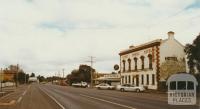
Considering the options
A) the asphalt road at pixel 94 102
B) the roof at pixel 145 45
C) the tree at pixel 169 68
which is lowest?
the asphalt road at pixel 94 102

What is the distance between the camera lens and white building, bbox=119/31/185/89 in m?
70.2

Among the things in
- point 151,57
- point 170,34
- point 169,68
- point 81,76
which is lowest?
point 169,68

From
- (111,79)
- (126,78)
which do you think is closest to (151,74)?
(126,78)

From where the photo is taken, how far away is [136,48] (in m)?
80.1

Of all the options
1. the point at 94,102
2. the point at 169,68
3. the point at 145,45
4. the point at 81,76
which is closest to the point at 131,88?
the point at 169,68

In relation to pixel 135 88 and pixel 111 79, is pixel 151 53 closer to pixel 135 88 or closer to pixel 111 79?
pixel 135 88

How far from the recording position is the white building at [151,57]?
2763 inches

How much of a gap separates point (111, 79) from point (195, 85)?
Result: 2393 inches

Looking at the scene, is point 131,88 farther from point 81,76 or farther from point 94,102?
point 81,76

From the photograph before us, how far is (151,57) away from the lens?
72938 mm

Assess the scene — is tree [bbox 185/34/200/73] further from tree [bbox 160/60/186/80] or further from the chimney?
the chimney

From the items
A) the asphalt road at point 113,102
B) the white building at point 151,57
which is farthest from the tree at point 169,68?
the asphalt road at point 113,102

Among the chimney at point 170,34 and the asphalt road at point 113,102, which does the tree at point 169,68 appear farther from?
the asphalt road at point 113,102

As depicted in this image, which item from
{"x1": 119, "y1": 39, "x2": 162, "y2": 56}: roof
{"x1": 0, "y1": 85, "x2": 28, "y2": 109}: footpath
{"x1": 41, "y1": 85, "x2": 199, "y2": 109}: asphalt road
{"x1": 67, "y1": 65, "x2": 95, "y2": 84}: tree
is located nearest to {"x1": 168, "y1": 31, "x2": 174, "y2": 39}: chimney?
{"x1": 119, "y1": 39, "x2": 162, "y2": 56}: roof
